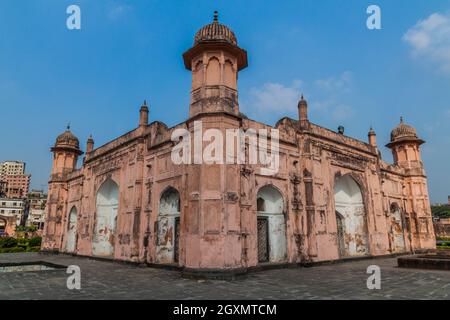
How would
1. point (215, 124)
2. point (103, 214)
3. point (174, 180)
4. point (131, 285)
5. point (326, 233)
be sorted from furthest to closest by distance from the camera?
point (103, 214), point (326, 233), point (174, 180), point (215, 124), point (131, 285)

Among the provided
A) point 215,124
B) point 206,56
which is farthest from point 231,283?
point 206,56

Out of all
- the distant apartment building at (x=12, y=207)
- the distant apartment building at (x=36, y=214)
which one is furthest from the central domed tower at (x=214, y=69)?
the distant apartment building at (x=12, y=207)

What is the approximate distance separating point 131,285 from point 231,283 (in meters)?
3.10

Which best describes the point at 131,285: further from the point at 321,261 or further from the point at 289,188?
the point at 321,261

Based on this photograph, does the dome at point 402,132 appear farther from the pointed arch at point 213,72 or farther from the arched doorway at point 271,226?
the pointed arch at point 213,72

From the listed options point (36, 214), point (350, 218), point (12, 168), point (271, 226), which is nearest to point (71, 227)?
point (271, 226)

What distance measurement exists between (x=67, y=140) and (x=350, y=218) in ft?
77.2

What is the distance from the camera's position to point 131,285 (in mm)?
9695

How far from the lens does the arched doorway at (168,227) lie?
14.7 meters

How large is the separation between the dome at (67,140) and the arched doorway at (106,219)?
29.1 feet

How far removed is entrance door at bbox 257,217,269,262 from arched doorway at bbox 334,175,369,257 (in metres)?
6.35

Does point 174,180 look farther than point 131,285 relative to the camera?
Yes

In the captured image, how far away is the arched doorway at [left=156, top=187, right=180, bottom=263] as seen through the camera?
1466 centimetres

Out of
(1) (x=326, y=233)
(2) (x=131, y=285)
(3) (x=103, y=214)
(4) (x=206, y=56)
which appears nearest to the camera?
(2) (x=131, y=285)
